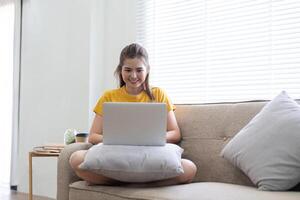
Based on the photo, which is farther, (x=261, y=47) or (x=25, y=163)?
(x=25, y=163)

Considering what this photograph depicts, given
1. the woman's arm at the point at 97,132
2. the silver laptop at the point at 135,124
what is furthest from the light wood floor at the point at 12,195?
the silver laptop at the point at 135,124

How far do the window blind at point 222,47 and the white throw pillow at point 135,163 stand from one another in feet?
3.23

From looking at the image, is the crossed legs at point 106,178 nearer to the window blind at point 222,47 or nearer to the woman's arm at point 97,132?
the woman's arm at point 97,132

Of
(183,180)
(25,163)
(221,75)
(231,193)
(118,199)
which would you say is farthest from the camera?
(25,163)

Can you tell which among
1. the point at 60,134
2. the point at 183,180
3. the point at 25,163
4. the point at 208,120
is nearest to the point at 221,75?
the point at 208,120

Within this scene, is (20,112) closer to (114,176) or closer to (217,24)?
(217,24)

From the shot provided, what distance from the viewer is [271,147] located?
65.9 inches

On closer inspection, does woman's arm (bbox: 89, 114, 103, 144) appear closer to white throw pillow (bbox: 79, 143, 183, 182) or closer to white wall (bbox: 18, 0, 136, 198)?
white throw pillow (bbox: 79, 143, 183, 182)

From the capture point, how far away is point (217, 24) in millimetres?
2762

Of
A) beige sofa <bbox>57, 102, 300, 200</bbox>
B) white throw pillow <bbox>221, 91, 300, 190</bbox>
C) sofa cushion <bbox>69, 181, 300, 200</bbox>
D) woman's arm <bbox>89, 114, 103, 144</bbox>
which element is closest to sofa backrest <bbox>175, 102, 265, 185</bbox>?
beige sofa <bbox>57, 102, 300, 200</bbox>

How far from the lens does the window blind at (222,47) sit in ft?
→ 7.84

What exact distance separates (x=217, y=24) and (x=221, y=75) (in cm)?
35

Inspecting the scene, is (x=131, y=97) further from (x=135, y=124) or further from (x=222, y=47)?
(x=222, y=47)

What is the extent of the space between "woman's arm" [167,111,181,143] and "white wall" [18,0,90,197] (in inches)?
57.1
